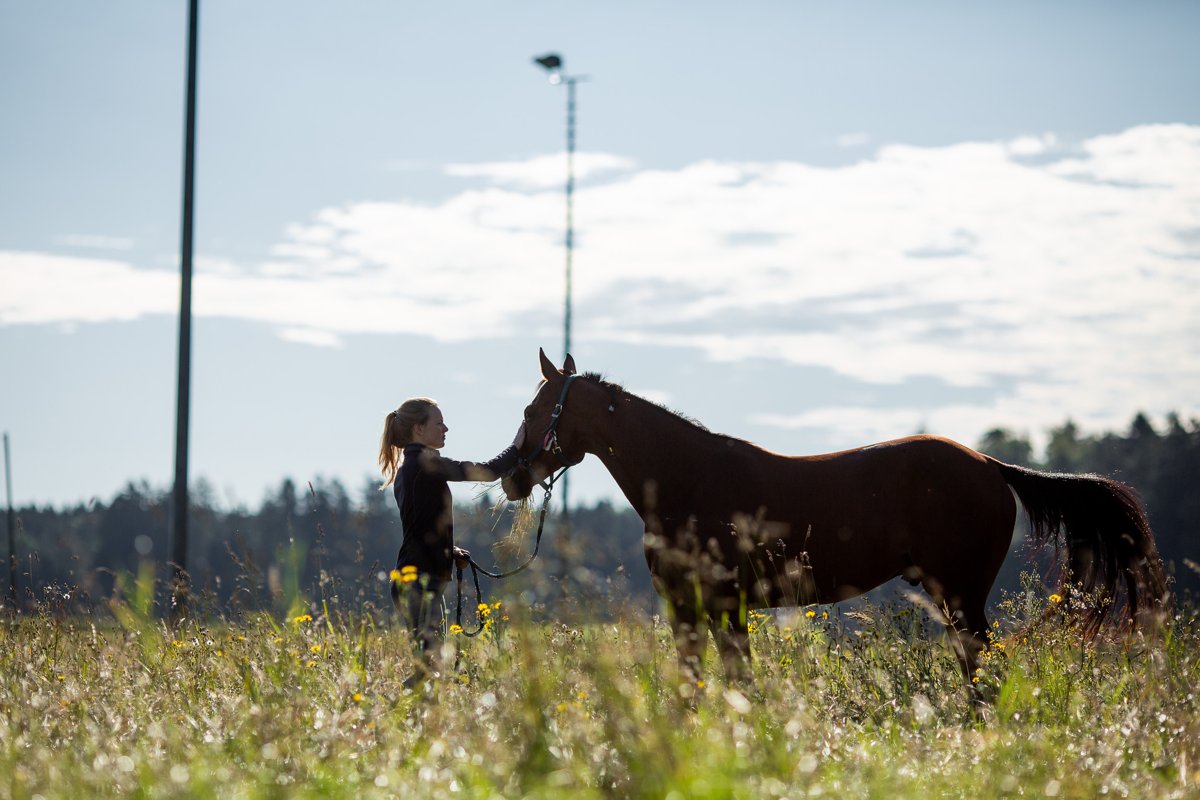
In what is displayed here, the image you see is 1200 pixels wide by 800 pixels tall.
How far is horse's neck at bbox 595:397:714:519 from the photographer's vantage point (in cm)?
693

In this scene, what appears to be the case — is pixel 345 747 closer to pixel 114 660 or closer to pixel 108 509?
pixel 114 660

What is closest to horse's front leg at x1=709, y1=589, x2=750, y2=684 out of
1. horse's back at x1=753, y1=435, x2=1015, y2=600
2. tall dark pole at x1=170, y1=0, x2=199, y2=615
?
horse's back at x1=753, y1=435, x2=1015, y2=600

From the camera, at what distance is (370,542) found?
261 ft

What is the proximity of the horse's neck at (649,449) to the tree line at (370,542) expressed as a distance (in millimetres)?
506

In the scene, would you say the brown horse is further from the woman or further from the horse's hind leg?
the woman

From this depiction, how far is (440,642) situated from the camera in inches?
238

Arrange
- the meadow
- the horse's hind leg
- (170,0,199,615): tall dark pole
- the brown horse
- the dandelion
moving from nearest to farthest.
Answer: the meadow < the dandelion < the horse's hind leg < the brown horse < (170,0,199,615): tall dark pole

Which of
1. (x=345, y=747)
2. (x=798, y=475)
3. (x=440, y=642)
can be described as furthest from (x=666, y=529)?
(x=345, y=747)

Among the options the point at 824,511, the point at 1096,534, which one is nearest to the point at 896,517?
the point at 824,511

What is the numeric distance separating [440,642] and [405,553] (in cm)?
95

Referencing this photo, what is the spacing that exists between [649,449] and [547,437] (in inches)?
26.2

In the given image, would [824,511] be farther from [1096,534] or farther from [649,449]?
[1096,534]

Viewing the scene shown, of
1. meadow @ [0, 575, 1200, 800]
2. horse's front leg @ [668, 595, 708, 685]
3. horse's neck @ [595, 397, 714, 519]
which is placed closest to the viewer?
meadow @ [0, 575, 1200, 800]

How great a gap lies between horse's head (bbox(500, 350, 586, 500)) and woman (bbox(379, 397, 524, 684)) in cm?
8
